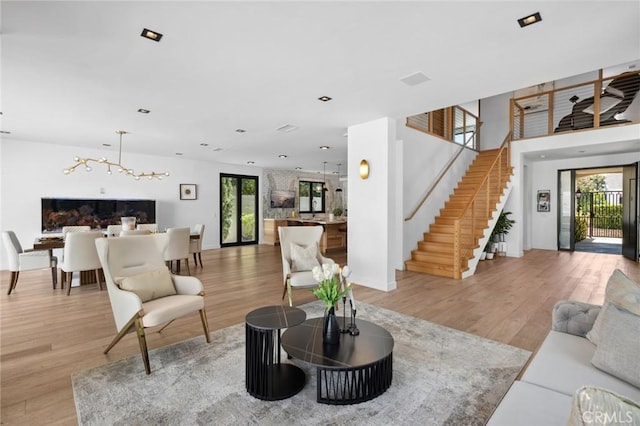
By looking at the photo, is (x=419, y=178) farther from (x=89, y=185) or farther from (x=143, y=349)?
(x=89, y=185)

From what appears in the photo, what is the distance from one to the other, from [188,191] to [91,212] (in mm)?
2465

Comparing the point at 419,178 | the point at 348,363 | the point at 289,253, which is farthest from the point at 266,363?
the point at 419,178

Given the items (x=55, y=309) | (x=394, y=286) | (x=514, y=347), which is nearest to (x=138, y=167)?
(x=55, y=309)

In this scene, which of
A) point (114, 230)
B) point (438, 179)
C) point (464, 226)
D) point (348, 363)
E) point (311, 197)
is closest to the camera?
point (348, 363)

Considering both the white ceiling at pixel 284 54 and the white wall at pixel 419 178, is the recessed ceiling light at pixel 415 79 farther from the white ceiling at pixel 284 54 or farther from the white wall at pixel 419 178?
the white wall at pixel 419 178

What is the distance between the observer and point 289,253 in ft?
15.0

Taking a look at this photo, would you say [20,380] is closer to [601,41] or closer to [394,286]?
[394,286]

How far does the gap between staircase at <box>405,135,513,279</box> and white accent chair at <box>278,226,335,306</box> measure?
8.44ft

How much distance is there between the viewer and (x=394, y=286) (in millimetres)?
5004

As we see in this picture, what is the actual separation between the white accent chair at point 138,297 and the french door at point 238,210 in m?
6.98

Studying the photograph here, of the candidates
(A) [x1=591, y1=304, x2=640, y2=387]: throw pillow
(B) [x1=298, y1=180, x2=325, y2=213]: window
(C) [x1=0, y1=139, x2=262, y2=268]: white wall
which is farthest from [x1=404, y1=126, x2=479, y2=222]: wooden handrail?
(C) [x1=0, y1=139, x2=262, y2=268]: white wall

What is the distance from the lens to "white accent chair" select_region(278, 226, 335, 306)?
405 centimetres

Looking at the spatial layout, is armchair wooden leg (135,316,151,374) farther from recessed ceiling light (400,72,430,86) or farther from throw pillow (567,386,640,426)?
recessed ceiling light (400,72,430,86)

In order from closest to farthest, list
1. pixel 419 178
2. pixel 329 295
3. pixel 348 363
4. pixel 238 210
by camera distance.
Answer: pixel 348 363
pixel 329 295
pixel 419 178
pixel 238 210
